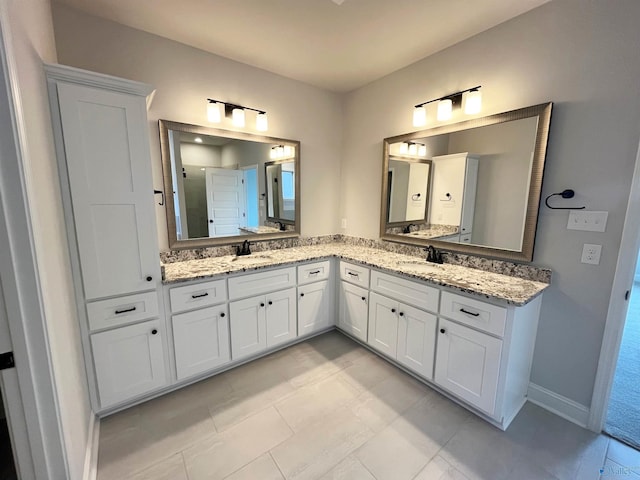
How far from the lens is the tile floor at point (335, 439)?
1.44 m

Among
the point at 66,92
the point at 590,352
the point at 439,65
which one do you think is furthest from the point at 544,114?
the point at 66,92

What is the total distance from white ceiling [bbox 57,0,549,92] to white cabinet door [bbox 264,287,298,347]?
6.85ft

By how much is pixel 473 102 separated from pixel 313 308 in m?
2.24

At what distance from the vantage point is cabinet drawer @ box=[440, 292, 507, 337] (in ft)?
5.27

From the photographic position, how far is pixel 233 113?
7.97ft

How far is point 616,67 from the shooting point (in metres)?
1.52

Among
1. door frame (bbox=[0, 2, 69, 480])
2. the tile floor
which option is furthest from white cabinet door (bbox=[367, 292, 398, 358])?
door frame (bbox=[0, 2, 69, 480])

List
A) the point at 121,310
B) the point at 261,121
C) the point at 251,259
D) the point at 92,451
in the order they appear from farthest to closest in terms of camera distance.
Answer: the point at 261,121
the point at 251,259
the point at 121,310
the point at 92,451

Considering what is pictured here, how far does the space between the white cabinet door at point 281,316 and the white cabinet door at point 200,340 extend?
15.1 inches

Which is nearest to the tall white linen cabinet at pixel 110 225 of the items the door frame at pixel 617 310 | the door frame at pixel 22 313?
the door frame at pixel 22 313

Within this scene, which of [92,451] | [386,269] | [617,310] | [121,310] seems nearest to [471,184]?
[386,269]

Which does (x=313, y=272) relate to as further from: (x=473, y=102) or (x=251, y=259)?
(x=473, y=102)

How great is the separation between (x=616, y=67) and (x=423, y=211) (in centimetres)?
144

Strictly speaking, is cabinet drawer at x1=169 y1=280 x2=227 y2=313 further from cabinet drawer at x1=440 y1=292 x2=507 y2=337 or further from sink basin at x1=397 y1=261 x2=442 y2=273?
cabinet drawer at x1=440 y1=292 x2=507 y2=337
